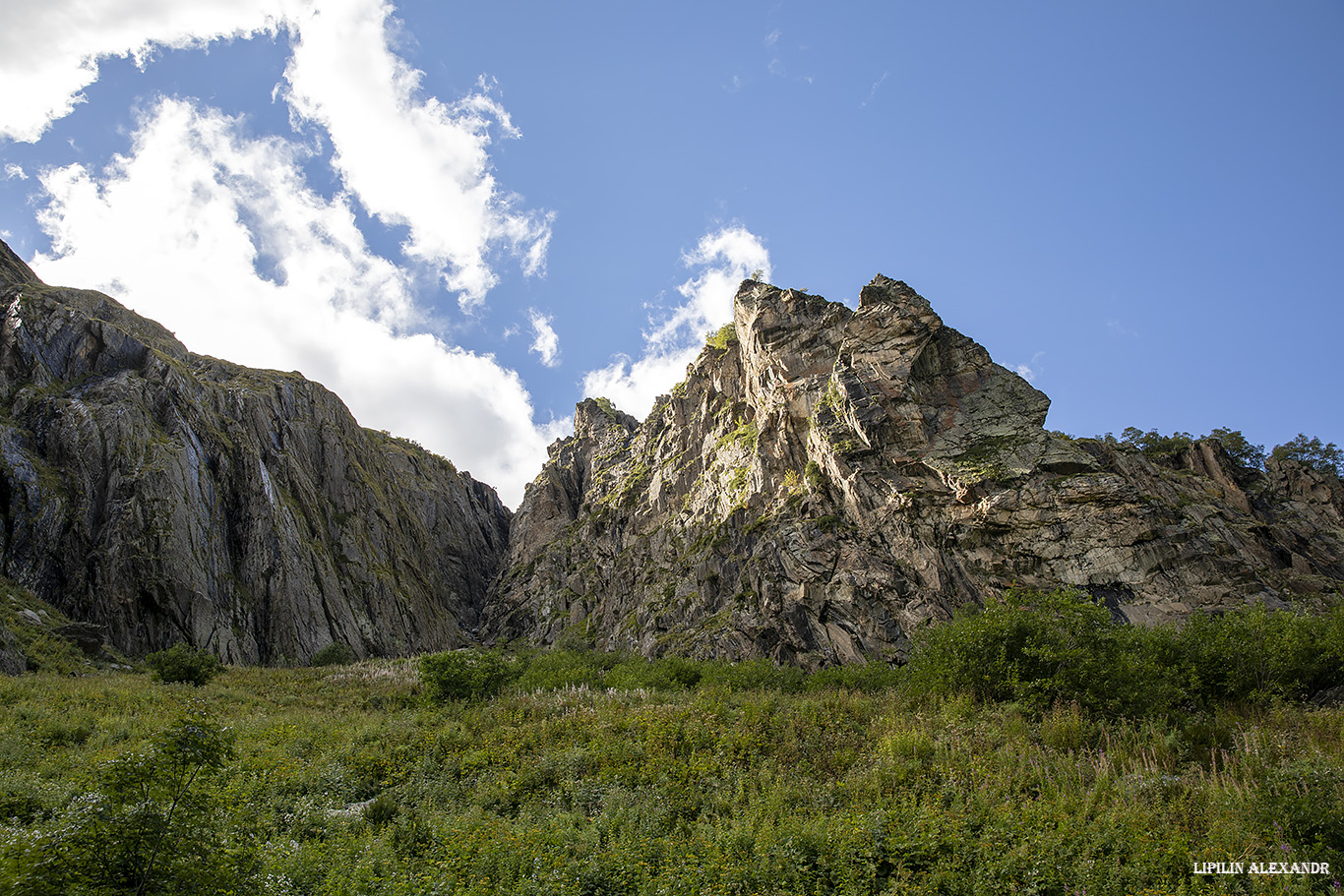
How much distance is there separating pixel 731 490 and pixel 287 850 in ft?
203

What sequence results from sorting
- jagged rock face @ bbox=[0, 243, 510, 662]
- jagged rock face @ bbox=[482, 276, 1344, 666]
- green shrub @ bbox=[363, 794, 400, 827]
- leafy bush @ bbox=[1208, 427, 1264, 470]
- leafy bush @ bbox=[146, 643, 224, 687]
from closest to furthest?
green shrub @ bbox=[363, 794, 400, 827] < leafy bush @ bbox=[146, 643, 224, 687] < jagged rock face @ bbox=[482, 276, 1344, 666] < jagged rock face @ bbox=[0, 243, 510, 662] < leafy bush @ bbox=[1208, 427, 1264, 470]

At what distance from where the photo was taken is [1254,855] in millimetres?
7484

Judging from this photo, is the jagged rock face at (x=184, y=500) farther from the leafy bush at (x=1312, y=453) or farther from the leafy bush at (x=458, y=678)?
the leafy bush at (x=1312, y=453)

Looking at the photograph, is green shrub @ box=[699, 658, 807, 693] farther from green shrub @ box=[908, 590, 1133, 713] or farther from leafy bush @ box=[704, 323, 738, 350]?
leafy bush @ box=[704, 323, 738, 350]

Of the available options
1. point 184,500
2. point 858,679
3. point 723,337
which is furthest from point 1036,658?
point 723,337

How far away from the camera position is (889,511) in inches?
1981

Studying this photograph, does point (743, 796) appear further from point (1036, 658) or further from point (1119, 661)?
point (1119, 661)

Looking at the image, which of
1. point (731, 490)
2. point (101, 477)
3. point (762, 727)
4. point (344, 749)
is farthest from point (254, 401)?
point (762, 727)

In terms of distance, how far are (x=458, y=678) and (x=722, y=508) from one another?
49.0 m

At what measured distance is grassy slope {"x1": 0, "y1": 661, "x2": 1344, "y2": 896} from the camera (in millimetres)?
7566

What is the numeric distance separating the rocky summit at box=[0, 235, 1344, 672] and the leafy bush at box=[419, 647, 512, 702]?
56.3 feet

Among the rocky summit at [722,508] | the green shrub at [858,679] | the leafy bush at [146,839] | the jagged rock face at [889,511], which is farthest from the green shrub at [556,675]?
the jagged rock face at [889,511]

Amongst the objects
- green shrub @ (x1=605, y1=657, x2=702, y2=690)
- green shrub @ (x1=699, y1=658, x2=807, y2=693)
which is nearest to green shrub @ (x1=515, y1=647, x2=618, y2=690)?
green shrub @ (x1=605, y1=657, x2=702, y2=690)

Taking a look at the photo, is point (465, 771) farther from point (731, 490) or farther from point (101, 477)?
point (731, 490)
